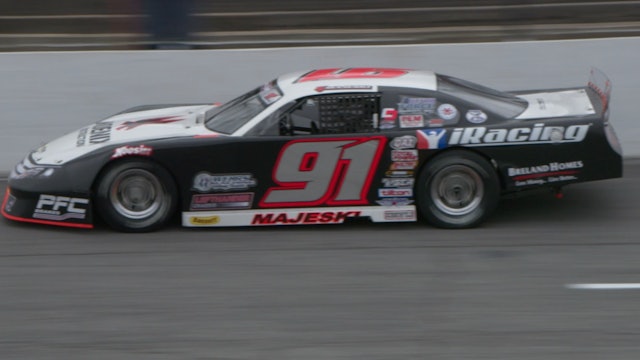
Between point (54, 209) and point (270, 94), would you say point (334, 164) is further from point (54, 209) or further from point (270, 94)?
point (54, 209)

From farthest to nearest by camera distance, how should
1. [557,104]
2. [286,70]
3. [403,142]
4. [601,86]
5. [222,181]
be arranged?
[286,70]
[601,86]
[557,104]
[222,181]
[403,142]

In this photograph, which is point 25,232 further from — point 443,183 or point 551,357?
point 551,357

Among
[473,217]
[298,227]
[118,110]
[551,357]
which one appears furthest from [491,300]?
[118,110]

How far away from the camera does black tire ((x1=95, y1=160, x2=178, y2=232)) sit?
24.5ft

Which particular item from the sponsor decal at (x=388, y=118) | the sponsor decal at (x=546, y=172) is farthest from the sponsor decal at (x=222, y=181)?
the sponsor decal at (x=546, y=172)

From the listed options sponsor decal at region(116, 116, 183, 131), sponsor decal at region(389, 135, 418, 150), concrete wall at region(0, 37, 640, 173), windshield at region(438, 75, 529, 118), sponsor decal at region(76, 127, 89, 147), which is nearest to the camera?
sponsor decal at region(389, 135, 418, 150)

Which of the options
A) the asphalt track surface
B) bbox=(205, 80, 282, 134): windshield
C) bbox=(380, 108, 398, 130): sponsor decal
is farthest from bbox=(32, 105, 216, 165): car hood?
bbox=(380, 108, 398, 130): sponsor decal

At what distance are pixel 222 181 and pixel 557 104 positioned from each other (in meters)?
2.81

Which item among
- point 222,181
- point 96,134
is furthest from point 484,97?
point 96,134

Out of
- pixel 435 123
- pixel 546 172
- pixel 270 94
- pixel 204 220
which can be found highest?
pixel 270 94

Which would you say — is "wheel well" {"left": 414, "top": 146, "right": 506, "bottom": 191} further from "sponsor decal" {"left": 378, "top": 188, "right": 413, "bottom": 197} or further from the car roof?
the car roof

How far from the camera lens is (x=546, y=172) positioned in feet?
24.5

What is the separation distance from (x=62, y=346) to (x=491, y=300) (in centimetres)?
261

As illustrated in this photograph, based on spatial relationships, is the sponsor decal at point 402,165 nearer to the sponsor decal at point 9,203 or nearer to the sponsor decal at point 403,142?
the sponsor decal at point 403,142
